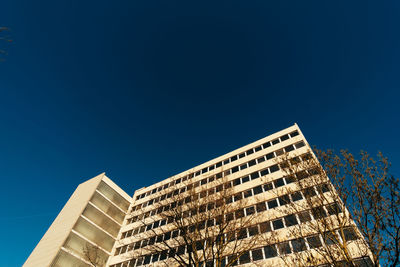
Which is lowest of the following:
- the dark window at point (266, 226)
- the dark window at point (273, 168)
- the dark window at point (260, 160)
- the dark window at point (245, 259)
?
the dark window at point (245, 259)

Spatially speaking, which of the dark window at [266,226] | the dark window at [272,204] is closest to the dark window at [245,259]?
the dark window at [266,226]

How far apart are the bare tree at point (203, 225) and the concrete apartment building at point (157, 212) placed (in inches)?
8.2

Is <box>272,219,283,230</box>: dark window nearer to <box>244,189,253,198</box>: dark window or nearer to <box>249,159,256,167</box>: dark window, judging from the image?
<box>244,189,253,198</box>: dark window

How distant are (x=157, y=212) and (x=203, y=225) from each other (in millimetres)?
11051

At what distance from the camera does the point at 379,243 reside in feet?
23.3

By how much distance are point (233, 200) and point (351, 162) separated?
19.3 meters

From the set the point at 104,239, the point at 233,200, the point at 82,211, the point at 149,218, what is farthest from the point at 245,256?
the point at 82,211

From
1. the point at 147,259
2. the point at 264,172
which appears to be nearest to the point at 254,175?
the point at 264,172

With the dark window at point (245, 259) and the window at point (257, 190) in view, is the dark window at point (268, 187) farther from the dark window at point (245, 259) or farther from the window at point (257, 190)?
the dark window at point (245, 259)

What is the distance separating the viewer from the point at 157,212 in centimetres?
3212

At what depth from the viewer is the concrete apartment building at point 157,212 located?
22031 millimetres

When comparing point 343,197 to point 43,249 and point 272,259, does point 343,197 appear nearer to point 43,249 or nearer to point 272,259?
point 272,259

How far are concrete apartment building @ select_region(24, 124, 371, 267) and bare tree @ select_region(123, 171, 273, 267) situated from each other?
0.69 feet

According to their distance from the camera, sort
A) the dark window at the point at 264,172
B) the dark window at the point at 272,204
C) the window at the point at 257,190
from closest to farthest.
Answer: the dark window at the point at 272,204, the window at the point at 257,190, the dark window at the point at 264,172
